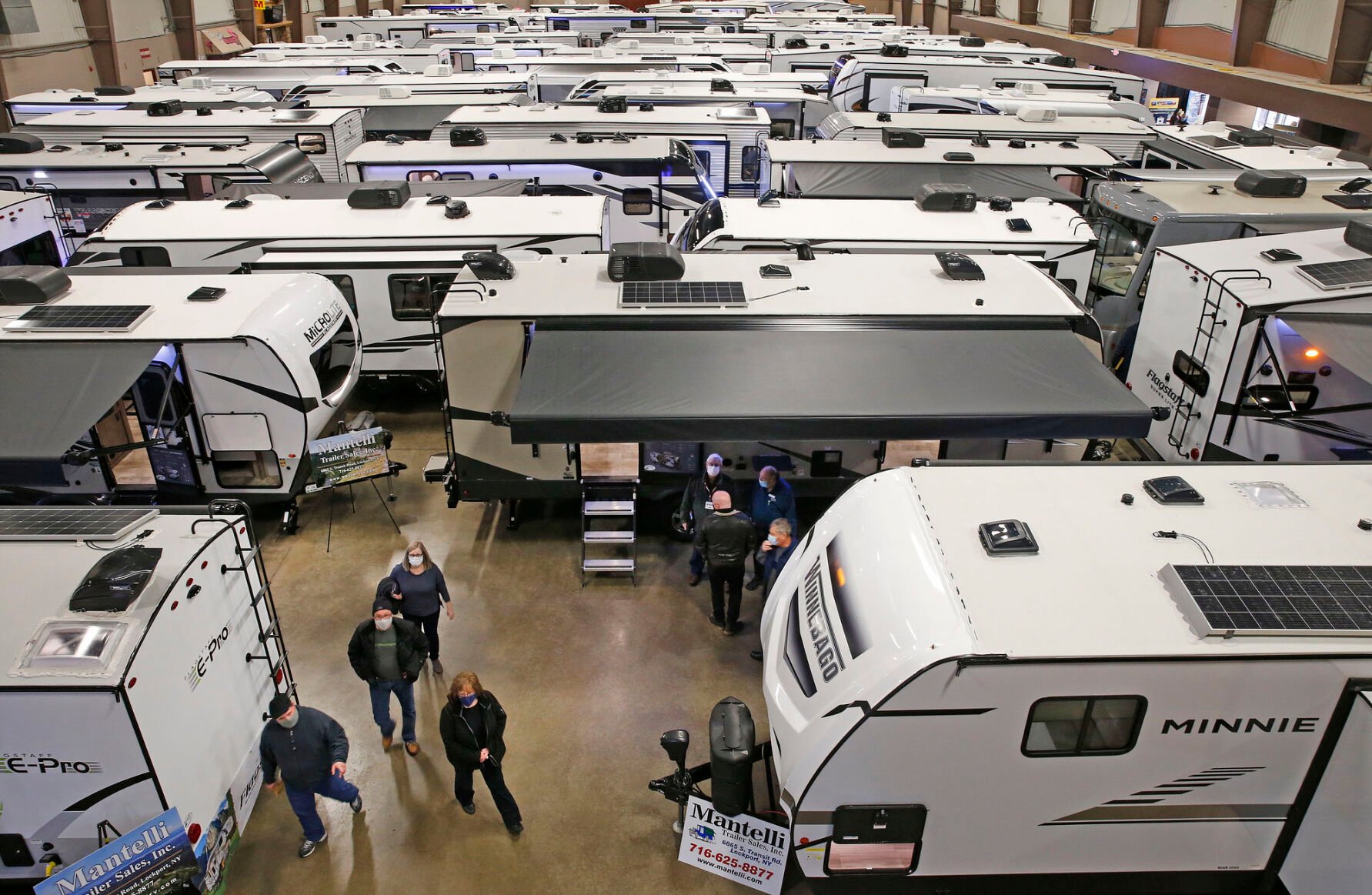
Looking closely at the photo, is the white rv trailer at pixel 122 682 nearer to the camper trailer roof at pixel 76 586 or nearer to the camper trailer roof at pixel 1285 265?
the camper trailer roof at pixel 76 586

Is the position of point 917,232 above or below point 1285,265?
below

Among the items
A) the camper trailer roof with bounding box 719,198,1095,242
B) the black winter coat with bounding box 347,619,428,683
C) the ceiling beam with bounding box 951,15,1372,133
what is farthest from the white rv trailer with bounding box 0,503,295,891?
the ceiling beam with bounding box 951,15,1372,133

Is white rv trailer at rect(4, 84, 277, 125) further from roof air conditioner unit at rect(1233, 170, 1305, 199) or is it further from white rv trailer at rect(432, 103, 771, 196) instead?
roof air conditioner unit at rect(1233, 170, 1305, 199)

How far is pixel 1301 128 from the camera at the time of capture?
65.5ft

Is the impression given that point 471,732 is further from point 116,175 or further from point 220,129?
point 220,129

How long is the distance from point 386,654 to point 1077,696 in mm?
4163

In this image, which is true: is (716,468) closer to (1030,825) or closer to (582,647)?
(582,647)

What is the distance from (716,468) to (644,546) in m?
1.56

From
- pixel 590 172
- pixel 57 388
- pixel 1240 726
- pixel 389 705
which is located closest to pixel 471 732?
pixel 389 705

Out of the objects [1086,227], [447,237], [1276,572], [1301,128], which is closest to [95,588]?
[1276,572]

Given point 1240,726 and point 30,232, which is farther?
point 30,232

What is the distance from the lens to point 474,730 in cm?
541

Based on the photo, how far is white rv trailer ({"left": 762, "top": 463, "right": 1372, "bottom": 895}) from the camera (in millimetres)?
4211

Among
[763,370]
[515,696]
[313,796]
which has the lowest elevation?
[515,696]
